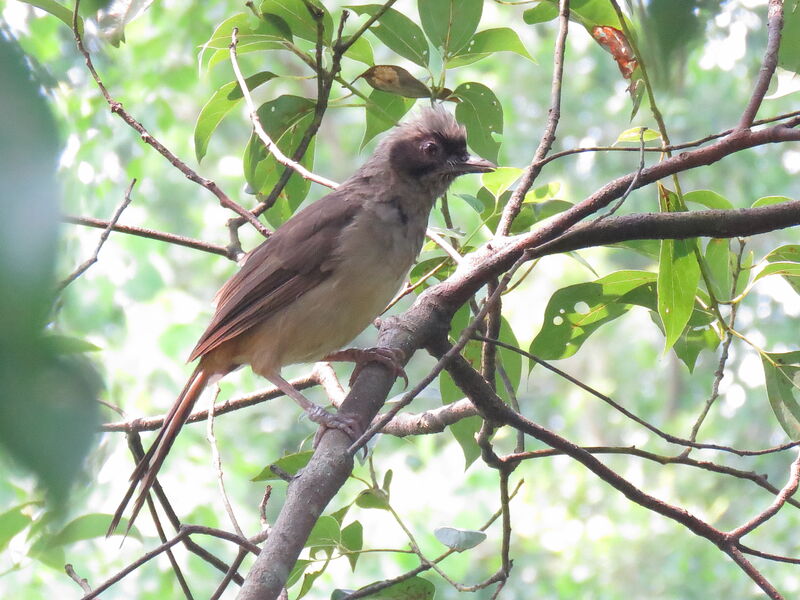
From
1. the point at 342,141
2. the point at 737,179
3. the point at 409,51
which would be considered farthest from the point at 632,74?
the point at 342,141

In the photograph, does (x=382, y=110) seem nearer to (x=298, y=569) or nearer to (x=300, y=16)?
(x=300, y=16)

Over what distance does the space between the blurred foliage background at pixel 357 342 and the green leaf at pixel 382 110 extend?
0.15m

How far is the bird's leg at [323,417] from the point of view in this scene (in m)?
2.38

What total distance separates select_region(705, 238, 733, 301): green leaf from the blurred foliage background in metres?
0.50

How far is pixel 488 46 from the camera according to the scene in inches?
121

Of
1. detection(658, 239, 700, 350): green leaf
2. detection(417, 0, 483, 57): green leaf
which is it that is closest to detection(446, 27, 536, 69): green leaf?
detection(417, 0, 483, 57): green leaf

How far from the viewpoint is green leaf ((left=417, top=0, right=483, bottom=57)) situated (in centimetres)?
293

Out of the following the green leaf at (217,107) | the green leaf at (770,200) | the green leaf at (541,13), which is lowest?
the green leaf at (770,200)

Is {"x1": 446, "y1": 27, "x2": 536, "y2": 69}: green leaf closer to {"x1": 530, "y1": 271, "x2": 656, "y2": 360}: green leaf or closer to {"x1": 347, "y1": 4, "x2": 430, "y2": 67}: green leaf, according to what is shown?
{"x1": 347, "y1": 4, "x2": 430, "y2": 67}: green leaf

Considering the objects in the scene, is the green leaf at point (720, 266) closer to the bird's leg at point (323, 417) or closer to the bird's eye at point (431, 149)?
the bird's leg at point (323, 417)

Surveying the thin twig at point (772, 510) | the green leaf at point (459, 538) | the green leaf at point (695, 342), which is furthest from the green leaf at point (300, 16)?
the thin twig at point (772, 510)

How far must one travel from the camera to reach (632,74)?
2.79 m

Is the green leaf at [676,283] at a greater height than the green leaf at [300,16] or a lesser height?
lesser

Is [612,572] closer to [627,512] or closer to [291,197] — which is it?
[627,512]
